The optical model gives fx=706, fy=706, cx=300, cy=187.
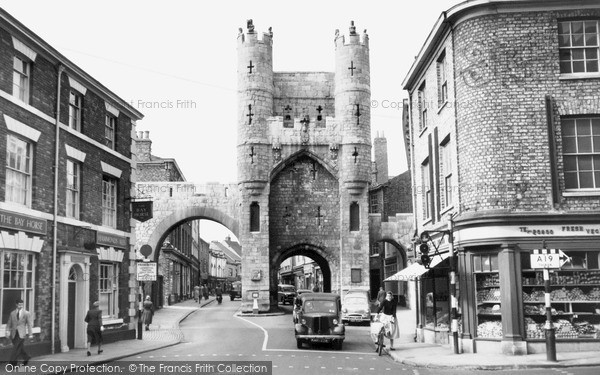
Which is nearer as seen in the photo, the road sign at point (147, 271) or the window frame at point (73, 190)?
the window frame at point (73, 190)

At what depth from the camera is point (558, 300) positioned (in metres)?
17.5

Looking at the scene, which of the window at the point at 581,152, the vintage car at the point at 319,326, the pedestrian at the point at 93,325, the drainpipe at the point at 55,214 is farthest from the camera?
the vintage car at the point at 319,326

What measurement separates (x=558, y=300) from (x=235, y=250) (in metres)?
127

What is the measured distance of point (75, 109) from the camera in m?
22.0

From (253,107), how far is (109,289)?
21.6 m

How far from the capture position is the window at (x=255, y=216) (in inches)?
1712

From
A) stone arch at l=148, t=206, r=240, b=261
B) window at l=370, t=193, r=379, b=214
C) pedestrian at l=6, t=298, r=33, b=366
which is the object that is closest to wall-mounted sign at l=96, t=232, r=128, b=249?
pedestrian at l=6, t=298, r=33, b=366

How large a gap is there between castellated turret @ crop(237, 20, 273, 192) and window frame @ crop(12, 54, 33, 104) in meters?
24.9

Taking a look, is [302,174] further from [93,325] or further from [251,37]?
[93,325]

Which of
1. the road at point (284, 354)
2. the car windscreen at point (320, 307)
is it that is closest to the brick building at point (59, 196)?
the road at point (284, 354)

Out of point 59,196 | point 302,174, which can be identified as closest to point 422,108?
point 59,196

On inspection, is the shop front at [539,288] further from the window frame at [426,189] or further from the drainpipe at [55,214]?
the drainpipe at [55,214]

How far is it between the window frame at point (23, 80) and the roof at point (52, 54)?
1.44 ft

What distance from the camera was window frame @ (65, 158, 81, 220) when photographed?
69.1ft
